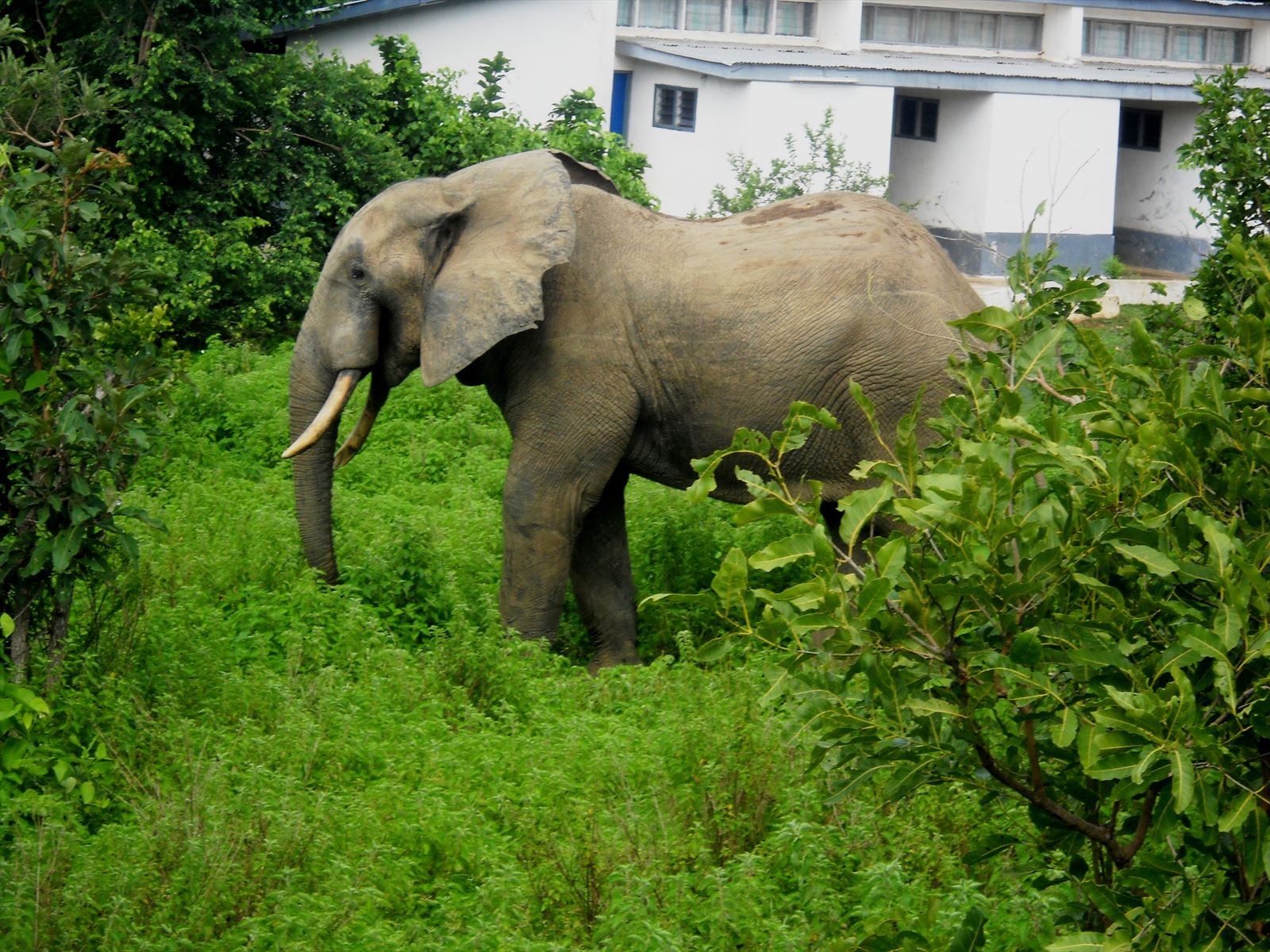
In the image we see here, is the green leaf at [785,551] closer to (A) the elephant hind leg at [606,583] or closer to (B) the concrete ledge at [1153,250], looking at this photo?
(A) the elephant hind leg at [606,583]

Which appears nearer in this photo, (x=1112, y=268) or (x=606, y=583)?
(x=606, y=583)

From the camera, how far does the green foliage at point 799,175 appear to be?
15953 mm

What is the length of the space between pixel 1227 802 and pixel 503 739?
3339 mm

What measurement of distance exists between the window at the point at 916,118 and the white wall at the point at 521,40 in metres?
4.95

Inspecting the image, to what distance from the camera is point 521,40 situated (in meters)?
18.5

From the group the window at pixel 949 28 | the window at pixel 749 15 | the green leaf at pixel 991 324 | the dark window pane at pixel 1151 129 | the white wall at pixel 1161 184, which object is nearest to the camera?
the green leaf at pixel 991 324

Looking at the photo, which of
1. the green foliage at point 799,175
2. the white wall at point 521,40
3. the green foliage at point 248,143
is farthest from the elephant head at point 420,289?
the white wall at point 521,40

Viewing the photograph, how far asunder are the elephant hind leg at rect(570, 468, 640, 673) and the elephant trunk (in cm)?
113

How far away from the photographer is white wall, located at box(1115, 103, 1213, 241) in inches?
877

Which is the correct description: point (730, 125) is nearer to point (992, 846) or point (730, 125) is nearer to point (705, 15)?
point (705, 15)

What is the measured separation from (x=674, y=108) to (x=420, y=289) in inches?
543

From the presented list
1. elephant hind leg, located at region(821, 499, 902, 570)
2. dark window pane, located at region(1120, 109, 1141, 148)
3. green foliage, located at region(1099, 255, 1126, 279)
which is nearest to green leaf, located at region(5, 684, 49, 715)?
elephant hind leg, located at region(821, 499, 902, 570)

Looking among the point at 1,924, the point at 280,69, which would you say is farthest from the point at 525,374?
the point at 280,69

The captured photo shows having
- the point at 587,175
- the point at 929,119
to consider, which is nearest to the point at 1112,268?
the point at 929,119
